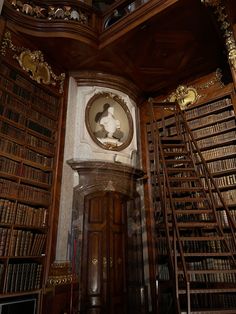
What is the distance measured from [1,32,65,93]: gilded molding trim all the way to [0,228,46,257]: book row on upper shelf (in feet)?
7.52

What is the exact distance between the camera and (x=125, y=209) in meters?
4.53

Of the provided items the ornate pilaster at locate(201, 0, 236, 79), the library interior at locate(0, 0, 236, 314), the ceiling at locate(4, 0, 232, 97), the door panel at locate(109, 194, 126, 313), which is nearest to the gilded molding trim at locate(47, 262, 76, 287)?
the library interior at locate(0, 0, 236, 314)

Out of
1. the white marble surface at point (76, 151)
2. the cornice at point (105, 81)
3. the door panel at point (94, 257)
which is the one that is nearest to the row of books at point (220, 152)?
the white marble surface at point (76, 151)

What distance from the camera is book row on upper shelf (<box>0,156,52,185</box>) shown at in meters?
3.17

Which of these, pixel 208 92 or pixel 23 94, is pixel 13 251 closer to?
pixel 23 94

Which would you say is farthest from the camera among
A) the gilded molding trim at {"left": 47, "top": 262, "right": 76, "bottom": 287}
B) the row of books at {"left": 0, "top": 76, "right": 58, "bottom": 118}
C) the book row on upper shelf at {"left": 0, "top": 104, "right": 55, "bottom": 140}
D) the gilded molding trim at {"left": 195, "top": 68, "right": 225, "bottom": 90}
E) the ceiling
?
the gilded molding trim at {"left": 195, "top": 68, "right": 225, "bottom": 90}

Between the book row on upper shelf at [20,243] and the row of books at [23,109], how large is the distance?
62.6 inches

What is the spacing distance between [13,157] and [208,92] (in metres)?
3.42

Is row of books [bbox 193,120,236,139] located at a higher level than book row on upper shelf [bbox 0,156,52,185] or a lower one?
higher

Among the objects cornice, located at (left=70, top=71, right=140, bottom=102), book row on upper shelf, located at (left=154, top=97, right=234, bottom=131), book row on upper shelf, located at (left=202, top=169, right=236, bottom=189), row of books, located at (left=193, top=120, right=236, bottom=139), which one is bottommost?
book row on upper shelf, located at (left=202, top=169, right=236, bottom=189)

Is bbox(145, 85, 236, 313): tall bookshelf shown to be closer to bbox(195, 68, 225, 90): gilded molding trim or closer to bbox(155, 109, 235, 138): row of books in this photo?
bbox(155, 109, 235, 138): row of books

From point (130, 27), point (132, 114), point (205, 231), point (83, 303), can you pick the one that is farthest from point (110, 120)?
point (83, 303)

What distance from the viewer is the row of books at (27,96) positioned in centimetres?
347

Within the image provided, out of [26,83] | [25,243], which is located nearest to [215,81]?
[26,83]
